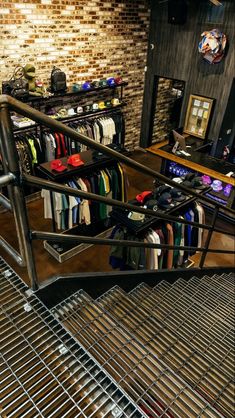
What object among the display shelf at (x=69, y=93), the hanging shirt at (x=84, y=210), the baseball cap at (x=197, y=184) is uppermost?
the display shelf at (x=69, y=93)

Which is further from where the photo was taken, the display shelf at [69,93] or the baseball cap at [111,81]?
the baseball cap at [111,81]

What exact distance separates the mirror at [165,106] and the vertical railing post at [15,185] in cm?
775

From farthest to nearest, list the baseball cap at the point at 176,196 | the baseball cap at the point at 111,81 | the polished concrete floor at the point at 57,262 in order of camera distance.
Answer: the baseball cap at the point at 111,81
the polished concrete floor at the point at 57,262
the baseball cap at the point at 176,196

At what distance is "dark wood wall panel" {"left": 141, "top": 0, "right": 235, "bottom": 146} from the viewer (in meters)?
6.40

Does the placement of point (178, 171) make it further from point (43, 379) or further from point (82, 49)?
point (43, 379)

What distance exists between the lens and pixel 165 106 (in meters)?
8.98

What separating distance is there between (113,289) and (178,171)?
16.0ft

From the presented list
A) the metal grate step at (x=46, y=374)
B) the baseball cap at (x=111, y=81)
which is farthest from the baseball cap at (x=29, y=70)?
the metal grate step at (x=46, y=374)

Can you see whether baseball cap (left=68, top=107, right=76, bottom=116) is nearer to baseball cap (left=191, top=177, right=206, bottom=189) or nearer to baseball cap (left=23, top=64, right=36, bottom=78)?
baseball cap (left=23, top=64, right=36, bottom=78)

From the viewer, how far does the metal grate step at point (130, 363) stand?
1292 millimetres

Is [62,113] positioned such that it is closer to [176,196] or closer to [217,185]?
[176,196]

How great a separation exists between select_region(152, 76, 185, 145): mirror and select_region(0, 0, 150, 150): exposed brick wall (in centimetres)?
70

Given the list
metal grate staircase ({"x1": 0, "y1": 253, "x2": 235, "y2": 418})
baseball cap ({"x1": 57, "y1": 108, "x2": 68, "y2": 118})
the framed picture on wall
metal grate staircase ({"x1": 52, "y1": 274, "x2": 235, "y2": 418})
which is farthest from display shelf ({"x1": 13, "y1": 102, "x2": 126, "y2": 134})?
metal grate staircase ({"x1": 0, "y1": 253, "x2": 235, "y2": 418})

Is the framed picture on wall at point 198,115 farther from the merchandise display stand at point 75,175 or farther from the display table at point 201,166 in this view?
the merchandise display stand at point 75,175
